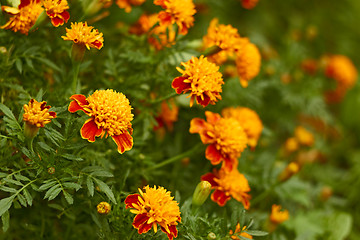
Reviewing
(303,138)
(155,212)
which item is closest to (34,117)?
(155,212)

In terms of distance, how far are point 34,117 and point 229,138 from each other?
0.52m

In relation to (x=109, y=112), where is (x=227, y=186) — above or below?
below

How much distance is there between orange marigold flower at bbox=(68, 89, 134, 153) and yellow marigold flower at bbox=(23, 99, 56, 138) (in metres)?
0.06

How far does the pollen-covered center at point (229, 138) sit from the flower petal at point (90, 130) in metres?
0.36

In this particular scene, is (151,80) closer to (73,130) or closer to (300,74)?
(73,130)

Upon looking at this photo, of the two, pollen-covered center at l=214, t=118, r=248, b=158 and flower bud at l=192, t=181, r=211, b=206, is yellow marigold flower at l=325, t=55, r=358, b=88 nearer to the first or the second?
pollen-covered center at l=214, t=118, r=248, b=158

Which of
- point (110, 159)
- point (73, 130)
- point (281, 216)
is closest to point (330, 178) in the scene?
point (281, 216)

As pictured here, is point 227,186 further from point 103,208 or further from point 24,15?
point 24,15

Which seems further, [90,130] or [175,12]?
[175,12]

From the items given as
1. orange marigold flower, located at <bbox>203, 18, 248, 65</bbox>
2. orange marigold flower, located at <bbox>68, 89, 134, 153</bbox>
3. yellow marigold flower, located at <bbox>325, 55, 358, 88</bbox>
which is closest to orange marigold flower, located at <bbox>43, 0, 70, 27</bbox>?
orange marigold flower, located at <bbox>68, 89, 134, 153</bbox>

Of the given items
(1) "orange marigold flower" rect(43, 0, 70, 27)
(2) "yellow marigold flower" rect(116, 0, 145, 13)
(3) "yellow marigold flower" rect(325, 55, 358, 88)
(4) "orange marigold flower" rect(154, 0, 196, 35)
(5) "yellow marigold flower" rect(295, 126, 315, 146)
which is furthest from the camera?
(3) "yellow marigold flower" rect(325, 55, 358, 88)

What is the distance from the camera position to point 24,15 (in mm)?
1049

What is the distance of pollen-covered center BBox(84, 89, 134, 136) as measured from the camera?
0.88 meters

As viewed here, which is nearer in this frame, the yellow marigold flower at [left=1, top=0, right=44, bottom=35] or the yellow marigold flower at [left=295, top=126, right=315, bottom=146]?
the yellow marigold flower at [left=1, top=0, right=44, bottom=35]
